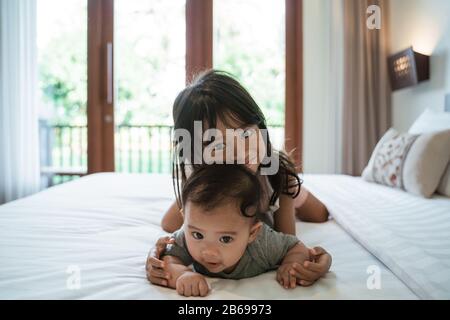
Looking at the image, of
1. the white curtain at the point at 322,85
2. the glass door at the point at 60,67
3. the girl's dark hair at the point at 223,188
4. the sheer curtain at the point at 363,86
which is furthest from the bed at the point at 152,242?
the glass door at the point at 60,67

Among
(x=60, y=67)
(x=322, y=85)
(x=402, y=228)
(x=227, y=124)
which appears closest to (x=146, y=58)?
(x=60, y=67)

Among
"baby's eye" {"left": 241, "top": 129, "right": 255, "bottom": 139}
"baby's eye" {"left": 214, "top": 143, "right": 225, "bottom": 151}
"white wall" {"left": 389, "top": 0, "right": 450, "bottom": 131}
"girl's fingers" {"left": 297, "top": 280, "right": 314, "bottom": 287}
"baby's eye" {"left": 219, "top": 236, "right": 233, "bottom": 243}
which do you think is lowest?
"girl's fingers" {"left": 297, "top": 280, "right": 314, "bottom": 287}

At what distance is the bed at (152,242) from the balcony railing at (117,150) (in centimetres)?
181

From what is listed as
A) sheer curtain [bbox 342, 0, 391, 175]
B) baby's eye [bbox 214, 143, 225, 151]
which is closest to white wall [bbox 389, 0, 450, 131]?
sheer curtain [bbox 342, 0, 391, 175]

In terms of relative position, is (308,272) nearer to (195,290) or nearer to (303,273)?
(303,273)

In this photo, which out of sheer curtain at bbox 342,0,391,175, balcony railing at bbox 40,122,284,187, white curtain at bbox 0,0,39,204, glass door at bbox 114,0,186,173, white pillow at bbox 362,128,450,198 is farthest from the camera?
balcony railing at bbox 40,122,284,187

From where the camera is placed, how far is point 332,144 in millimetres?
2719

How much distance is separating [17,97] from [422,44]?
120 inches

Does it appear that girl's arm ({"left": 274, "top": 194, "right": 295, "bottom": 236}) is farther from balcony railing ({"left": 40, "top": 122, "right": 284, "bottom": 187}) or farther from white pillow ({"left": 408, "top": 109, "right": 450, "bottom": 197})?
balcony railing ({"left": 40, "top": 122, "right": 284, "bottom": 187})

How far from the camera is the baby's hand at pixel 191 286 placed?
0.58 m

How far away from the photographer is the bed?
590 mm

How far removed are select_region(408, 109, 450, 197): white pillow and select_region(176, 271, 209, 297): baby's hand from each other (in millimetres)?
1183

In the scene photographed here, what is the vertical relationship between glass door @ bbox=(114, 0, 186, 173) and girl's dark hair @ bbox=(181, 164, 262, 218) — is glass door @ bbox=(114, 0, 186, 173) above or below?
above
